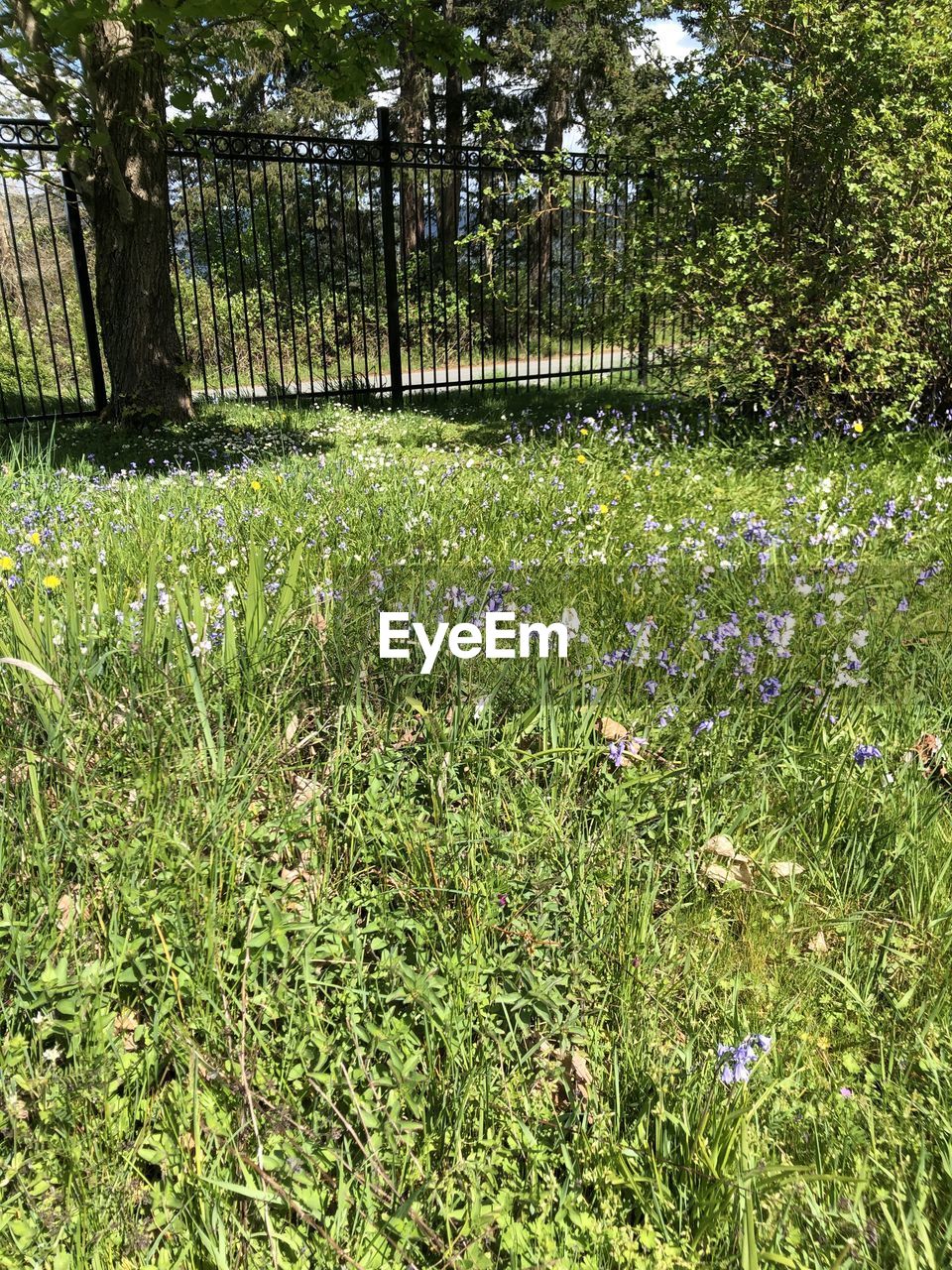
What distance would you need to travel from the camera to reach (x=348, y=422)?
793 centimetres

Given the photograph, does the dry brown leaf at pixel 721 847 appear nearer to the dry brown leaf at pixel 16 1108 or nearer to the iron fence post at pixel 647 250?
the dry brown leaf at pixel 16 1108

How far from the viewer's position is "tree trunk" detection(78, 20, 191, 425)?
694 cm

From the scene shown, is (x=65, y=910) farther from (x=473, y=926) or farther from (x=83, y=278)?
(x=83, y=278)

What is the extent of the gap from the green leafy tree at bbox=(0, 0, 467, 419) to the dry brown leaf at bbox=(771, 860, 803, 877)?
16.2ft

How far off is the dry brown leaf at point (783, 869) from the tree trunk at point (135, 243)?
272 inches

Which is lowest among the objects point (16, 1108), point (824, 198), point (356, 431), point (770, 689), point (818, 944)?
point (356, 431)

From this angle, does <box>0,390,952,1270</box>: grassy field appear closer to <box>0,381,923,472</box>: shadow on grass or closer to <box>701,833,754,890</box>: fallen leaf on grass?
<box>701,833,754,890</box>: fallen leaf on grass

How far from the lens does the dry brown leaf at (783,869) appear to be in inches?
79.6

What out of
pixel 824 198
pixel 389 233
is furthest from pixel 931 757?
pixel 389 233

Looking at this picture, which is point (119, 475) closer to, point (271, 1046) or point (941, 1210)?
point (271, 1046)

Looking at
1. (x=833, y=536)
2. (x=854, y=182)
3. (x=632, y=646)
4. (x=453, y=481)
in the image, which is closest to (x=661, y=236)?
(x=854, y=182)

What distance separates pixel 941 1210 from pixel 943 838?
981mm
